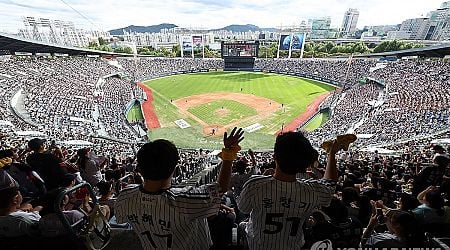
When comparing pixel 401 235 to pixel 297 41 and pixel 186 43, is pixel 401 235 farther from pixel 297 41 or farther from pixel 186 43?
pixel 186 43

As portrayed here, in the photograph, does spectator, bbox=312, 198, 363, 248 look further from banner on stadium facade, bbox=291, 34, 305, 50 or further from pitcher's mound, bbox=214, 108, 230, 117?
banner on stadium facade, bbox=291, 34, 305, 50

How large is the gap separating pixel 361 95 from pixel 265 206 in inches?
1514

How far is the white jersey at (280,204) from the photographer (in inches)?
95.7

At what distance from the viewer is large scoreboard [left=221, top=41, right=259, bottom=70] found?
62.1 m

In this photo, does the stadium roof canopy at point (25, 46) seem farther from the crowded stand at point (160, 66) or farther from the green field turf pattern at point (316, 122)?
the green field turf pattern at point (316, 122)

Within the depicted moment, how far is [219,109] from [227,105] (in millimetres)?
2164

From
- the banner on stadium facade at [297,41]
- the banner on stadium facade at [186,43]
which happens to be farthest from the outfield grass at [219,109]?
the banner on stadium facade at [186,43]

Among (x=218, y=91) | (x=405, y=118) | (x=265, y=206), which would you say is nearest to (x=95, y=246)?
(x=265, y=206)

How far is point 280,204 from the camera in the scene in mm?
2434

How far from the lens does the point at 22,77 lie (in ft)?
115

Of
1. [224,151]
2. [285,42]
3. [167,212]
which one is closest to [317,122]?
[224,151]

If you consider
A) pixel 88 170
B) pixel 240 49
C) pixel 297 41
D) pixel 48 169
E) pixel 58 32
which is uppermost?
pixel 48 169

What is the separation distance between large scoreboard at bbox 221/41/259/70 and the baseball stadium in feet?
0.98

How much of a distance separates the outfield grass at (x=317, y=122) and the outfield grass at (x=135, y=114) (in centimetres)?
1643
